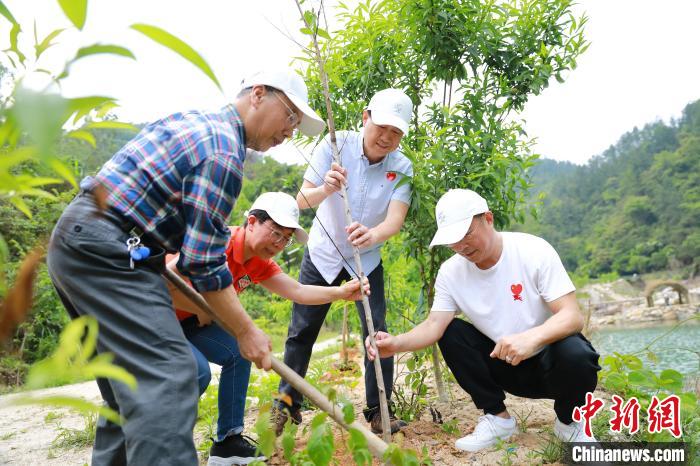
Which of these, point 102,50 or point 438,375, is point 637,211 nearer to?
point 438,375

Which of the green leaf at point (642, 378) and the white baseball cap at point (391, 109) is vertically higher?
the white baseball cap at point (391, 109)

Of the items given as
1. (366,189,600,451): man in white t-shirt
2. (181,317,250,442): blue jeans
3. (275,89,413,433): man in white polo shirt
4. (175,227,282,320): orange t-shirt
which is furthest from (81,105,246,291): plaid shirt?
(275,89,413,433): man in white polo shirt

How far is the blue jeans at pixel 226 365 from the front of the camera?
8.99ft

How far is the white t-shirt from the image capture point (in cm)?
277

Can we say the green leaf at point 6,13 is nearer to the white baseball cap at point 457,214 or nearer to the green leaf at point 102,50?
the green leaf at point 102,50

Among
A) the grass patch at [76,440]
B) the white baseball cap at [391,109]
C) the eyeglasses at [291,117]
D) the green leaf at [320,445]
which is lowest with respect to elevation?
the grass patch at [76,440]

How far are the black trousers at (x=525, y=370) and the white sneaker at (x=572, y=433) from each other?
0.03 m

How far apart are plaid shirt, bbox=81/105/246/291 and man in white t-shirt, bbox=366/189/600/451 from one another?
41.6 inches

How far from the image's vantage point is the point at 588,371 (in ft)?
8.64

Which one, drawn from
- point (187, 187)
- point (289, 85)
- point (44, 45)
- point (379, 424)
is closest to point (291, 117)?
point (289, 85)

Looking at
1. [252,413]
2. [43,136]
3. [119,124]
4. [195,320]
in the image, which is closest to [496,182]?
[195,320]

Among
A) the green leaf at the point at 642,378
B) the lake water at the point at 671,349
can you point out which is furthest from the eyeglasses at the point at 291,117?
the lake water at the point at 671,349

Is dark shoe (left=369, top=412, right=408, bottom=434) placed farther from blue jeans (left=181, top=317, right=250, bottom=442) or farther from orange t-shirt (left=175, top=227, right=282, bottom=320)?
orange t-shirt (left=175, top=227, right=282, bottom=320)

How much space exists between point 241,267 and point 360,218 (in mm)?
773
